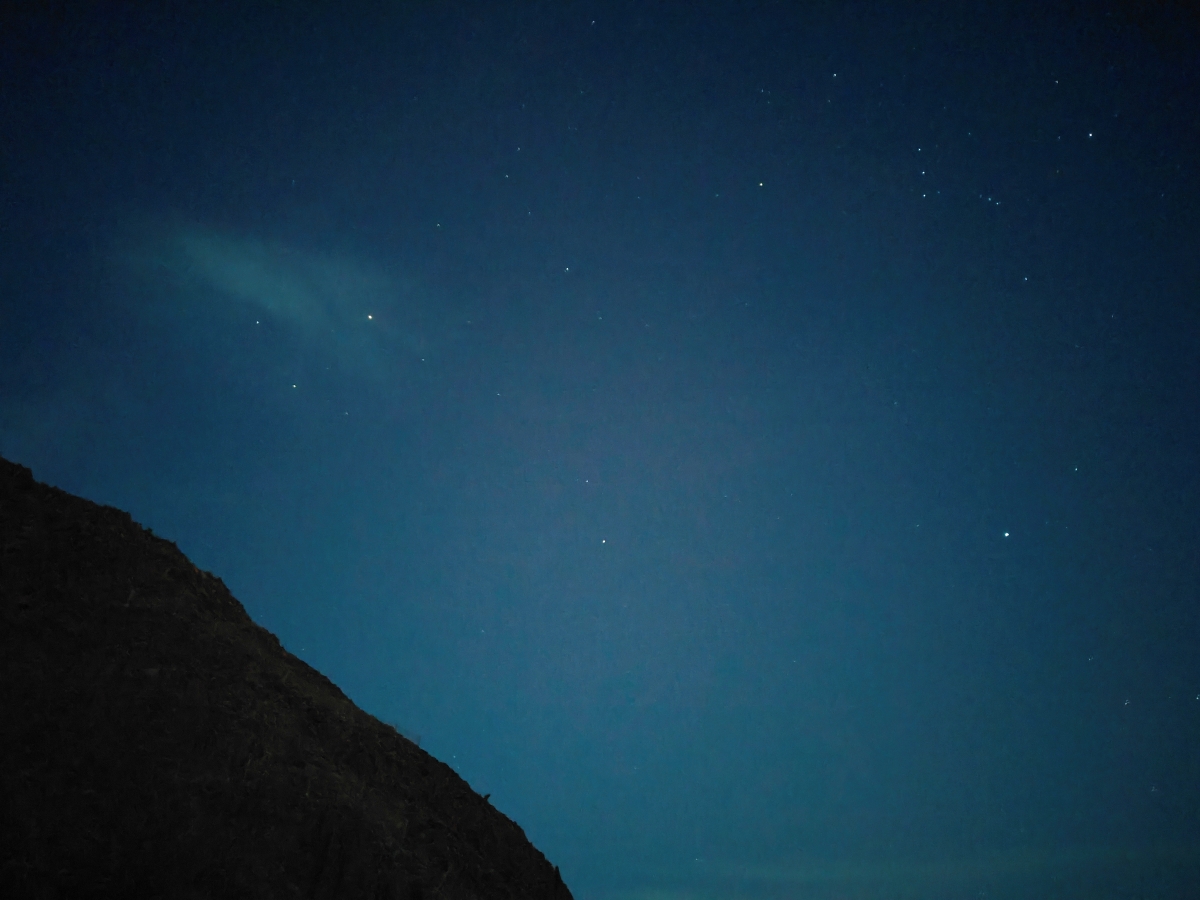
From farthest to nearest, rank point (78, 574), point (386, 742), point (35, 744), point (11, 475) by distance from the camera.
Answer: point (386, 742)
point (11, 475)
point (78, 574)
point (35, 744)

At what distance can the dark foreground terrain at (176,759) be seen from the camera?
13.2 metres

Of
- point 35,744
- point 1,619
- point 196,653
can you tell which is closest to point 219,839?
point 35,744

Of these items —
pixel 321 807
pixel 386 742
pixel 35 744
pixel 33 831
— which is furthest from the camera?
pixel 386 742

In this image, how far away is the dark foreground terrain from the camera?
1324 cm

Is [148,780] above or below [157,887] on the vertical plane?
above

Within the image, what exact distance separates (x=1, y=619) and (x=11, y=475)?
557 centimetres

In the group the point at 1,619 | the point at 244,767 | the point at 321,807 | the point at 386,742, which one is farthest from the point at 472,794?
the point at 1,619

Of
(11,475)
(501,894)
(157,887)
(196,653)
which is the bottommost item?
(157,887)

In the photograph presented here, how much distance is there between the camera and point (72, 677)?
15.0 meters

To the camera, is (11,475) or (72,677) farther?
(11,475)

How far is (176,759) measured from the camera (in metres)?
14.9

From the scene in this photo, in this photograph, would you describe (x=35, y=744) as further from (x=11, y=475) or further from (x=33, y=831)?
(x=11, y=475)

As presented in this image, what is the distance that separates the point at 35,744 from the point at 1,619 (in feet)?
10.5

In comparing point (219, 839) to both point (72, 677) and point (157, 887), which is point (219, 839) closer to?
point (157, 887)
